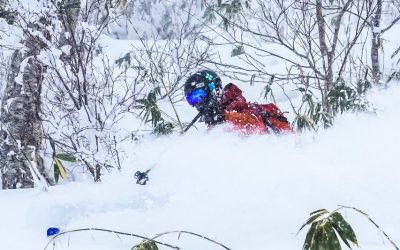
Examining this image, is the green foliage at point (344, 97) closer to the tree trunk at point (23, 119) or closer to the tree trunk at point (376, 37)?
the tree trunk at point (376, 37)

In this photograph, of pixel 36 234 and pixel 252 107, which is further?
pixel 252 107

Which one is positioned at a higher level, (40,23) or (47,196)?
(40,23)

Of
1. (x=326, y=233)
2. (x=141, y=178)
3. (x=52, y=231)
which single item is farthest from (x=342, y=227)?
(x=141, y=178)

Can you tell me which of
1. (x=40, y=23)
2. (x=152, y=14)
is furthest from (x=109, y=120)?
(x=152, y=14)


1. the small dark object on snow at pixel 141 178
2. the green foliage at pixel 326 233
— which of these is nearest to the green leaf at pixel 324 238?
the green foliage at pixel 326 233

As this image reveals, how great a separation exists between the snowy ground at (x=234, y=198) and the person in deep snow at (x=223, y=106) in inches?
34.7

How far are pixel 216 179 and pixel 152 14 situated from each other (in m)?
19.6

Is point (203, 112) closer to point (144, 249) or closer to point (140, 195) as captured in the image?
point (140, 195)

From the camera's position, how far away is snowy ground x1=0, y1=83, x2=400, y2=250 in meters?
2.07

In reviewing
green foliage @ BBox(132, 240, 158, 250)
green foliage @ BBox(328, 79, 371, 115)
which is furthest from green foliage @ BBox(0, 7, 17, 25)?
green foliage @ BBox(132, 240, 158, 250)

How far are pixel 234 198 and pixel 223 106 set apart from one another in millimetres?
2051

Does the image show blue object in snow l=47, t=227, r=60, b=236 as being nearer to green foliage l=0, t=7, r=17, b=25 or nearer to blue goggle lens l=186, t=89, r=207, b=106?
blue goggle lens l=186, t=89, r=207, b=106

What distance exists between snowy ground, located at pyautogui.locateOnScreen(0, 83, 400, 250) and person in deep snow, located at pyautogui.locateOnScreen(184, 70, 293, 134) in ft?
2.89

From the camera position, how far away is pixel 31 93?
5.46 m
